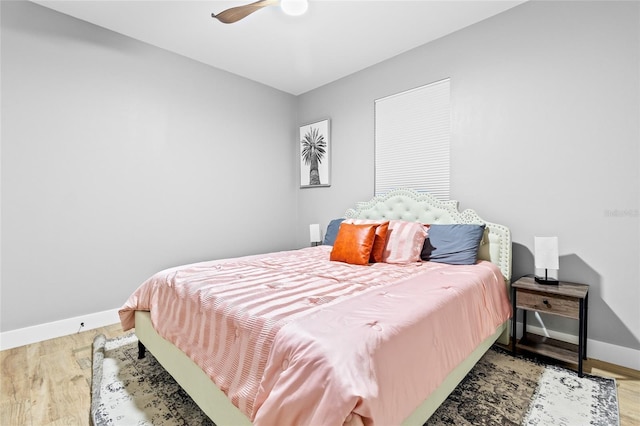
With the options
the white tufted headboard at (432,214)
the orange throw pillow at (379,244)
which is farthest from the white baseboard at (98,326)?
the orange throw pillow at (379,244)

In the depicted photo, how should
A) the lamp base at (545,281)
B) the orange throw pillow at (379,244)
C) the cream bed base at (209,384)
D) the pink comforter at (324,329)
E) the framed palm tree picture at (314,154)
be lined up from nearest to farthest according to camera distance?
the pink comforter at (324,329)
the cream bed base at (209,384)
the lamp base at (545,281)
the orange throw pillow at (379,244)
the framed palm tree picture at (314,154)

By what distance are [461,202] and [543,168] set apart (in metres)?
0.69

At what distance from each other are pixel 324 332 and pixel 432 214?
217cm

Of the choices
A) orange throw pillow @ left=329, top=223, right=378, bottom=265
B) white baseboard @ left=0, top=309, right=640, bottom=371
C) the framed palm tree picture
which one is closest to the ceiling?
the framed palm tree picture

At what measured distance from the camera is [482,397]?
1.71 metres

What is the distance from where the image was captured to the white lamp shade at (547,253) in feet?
6.95

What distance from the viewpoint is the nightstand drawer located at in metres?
1.93

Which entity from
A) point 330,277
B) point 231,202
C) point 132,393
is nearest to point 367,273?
point 330,277

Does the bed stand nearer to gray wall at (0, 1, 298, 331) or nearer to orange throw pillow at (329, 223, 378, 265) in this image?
orange throw pillow at (329, 223, 378, 265)

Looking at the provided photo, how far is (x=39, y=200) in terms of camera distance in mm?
2521

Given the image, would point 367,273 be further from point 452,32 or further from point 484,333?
point 452,32

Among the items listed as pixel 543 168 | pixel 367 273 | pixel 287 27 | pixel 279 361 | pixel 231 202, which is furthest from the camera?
pixel 231 202

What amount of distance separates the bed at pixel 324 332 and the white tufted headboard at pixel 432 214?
2cm

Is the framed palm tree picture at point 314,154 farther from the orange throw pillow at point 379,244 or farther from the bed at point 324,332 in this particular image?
the bed at point 324,332
